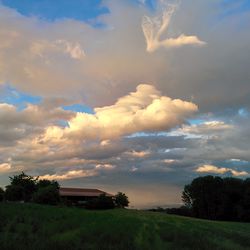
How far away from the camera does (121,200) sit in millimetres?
108750

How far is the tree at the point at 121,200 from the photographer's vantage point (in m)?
108

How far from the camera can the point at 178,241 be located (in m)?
30.7

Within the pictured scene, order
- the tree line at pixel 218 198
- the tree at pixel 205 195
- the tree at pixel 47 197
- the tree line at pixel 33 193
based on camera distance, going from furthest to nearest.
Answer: the tree at pixel 205 195 → the tree line at pixel 218 198 → the tree line at pixel 33 193 → the tree at pixel 47 197

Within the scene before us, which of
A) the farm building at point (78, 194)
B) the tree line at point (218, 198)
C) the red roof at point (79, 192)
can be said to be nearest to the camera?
the tree line at point (218, 198)

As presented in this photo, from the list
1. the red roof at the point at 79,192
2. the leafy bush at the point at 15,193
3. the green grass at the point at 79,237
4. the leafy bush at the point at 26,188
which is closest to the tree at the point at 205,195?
Result: the red roof at the point at 79,192

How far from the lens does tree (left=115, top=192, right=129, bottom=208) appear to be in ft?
354

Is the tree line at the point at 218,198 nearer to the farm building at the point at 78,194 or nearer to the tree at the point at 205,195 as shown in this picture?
the tree at the point at 205,195

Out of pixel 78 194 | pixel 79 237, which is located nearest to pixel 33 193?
pixel 78 194

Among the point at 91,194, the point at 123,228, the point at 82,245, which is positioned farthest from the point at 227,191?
the point at 82,245

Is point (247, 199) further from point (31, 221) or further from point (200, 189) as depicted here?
point (31, 221)

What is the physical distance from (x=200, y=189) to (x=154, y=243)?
9821cm

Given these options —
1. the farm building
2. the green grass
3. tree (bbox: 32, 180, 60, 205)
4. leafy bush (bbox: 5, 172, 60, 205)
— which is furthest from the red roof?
the green grass

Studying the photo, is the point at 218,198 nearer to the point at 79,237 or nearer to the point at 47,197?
the point at 47,197

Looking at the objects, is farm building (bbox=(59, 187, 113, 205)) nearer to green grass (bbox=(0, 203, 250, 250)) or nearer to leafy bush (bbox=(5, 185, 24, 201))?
leafy bush (bbox=(5, 185, 24, 201))
